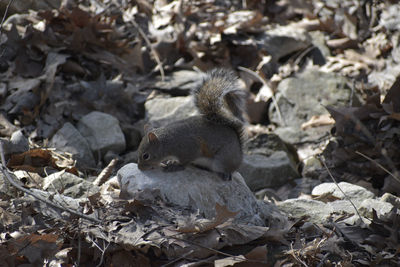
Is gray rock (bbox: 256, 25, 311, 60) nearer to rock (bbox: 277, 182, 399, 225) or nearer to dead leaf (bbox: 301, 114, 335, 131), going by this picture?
dead leaf (bbox: 301, 114, 335, 131)

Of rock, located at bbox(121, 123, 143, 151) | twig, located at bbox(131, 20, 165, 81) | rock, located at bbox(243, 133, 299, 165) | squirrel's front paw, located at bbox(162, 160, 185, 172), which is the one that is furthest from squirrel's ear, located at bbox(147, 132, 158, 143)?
twig, located at bbox(131, 20, 165, 81)

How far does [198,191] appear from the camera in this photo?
3.63m

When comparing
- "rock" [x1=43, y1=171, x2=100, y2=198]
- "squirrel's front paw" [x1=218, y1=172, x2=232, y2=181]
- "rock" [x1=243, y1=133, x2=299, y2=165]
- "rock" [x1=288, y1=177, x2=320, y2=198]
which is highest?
"rock" [x1=43, y1=171, x2=100, y2=198]

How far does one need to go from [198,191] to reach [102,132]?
2223 mm

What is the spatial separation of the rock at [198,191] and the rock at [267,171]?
1.56 metres

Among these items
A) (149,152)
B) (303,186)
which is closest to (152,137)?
(149,152)

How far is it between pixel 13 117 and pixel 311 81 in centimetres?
393

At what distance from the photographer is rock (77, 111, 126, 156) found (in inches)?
215

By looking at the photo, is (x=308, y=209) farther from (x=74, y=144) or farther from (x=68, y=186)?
(x=74, y=144)

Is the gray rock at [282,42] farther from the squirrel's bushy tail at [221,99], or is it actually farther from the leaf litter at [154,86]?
the squirrel's bushy tail at [221,99]

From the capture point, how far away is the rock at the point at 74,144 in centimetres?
513

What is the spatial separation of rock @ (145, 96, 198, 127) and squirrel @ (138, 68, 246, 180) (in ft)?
6.33

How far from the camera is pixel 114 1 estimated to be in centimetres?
768

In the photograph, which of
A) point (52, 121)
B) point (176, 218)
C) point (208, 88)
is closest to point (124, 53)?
point (52, 121)
